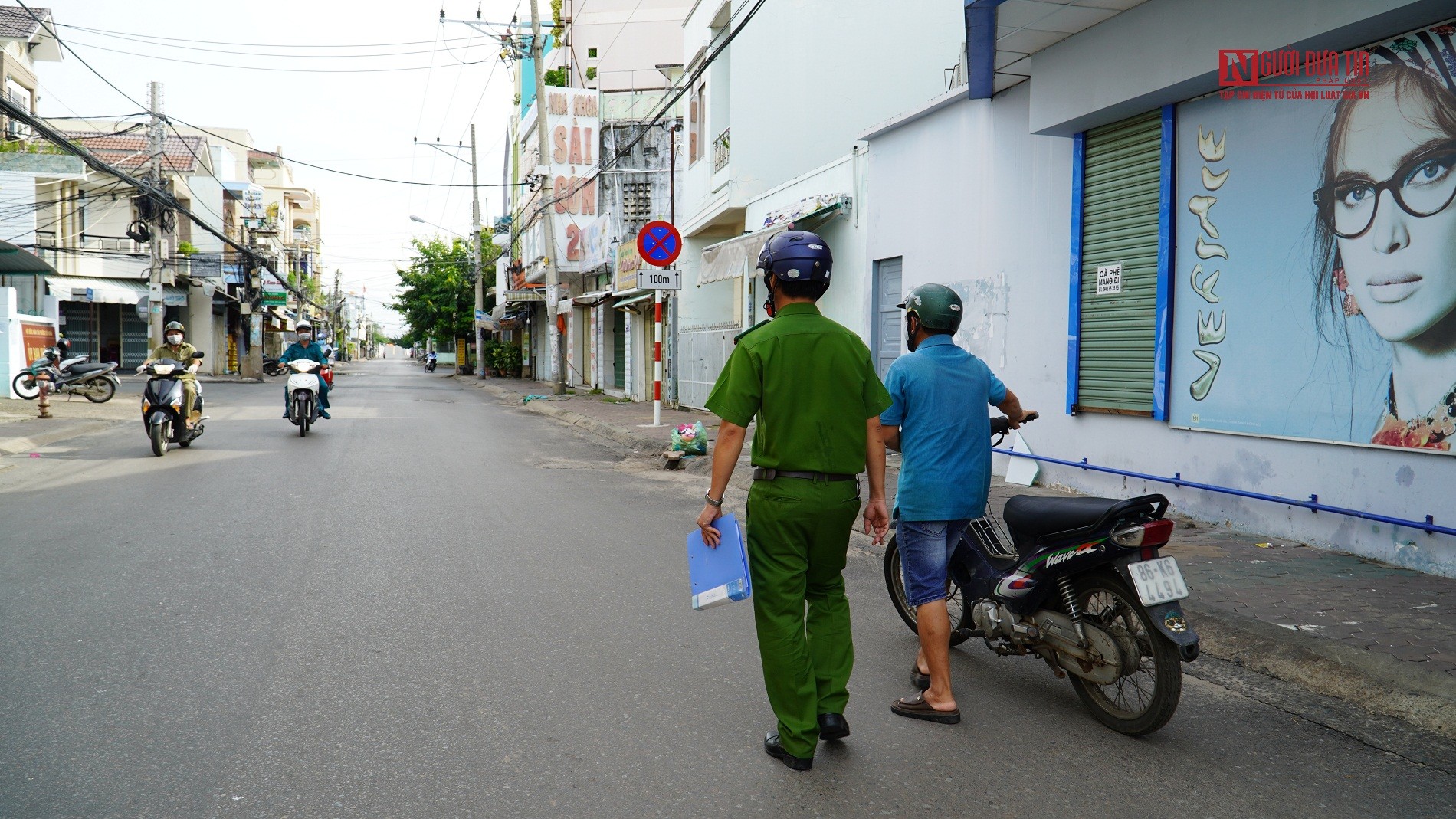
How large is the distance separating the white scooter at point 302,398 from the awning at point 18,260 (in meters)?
12.5

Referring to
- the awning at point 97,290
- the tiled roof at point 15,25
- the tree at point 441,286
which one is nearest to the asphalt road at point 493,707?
the awning at point 97,290

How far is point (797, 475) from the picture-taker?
348 centimetres

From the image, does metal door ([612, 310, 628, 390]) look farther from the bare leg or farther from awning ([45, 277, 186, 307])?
the bare leg

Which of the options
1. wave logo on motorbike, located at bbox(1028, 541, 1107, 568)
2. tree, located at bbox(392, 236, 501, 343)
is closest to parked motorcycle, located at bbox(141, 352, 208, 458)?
wave logo on motorbike, located at bbox(1028, 541, 1107, 568)

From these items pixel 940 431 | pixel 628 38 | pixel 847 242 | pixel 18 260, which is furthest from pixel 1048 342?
pixel 628 38

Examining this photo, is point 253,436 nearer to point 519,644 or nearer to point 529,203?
point 519,644

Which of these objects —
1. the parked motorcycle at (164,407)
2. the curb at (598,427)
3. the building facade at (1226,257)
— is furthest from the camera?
the curb at (598,427)

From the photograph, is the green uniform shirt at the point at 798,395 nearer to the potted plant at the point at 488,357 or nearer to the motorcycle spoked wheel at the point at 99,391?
the motorcycle spoked wheel at the point at 99,391

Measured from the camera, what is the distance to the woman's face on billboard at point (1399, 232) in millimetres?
5820

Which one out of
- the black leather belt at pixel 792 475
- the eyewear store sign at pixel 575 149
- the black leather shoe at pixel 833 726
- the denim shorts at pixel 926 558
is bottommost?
the black leather shoe at pixel 833 726

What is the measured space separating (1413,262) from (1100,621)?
3834mm

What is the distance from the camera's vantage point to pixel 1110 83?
8.01 m

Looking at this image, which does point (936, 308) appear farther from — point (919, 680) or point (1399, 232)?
point (1399, 232)

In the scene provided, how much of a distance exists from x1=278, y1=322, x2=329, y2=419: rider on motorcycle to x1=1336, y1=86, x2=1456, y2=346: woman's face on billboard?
13.1m
